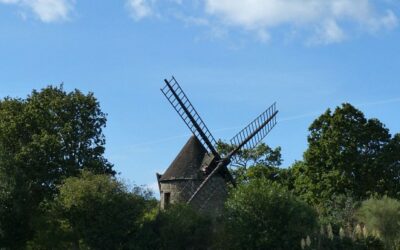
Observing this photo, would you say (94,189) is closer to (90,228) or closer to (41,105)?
(90,228)

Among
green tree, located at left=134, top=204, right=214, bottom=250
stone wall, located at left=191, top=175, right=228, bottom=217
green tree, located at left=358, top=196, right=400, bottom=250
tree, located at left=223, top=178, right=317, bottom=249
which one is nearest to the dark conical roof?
stone wall, located at left=191, top=175, right=228, bottom=217

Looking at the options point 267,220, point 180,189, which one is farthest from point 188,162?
point 267,220

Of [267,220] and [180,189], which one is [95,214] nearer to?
[267,220]

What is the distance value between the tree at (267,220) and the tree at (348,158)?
1604 cm

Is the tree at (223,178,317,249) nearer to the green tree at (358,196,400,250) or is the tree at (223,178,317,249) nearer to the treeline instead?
the treeline

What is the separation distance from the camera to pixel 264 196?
104 ft

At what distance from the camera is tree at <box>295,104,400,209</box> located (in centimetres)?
4759

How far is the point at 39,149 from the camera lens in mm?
40344

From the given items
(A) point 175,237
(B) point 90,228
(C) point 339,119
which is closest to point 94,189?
(B) point 90,228

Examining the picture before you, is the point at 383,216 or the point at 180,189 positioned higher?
the point at 180,189

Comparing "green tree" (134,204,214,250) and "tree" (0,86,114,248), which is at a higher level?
"tree" (0,86,114,248)

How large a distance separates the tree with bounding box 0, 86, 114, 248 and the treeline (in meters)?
0.06

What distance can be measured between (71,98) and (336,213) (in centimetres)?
1879

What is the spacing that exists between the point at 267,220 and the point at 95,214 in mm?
9139
